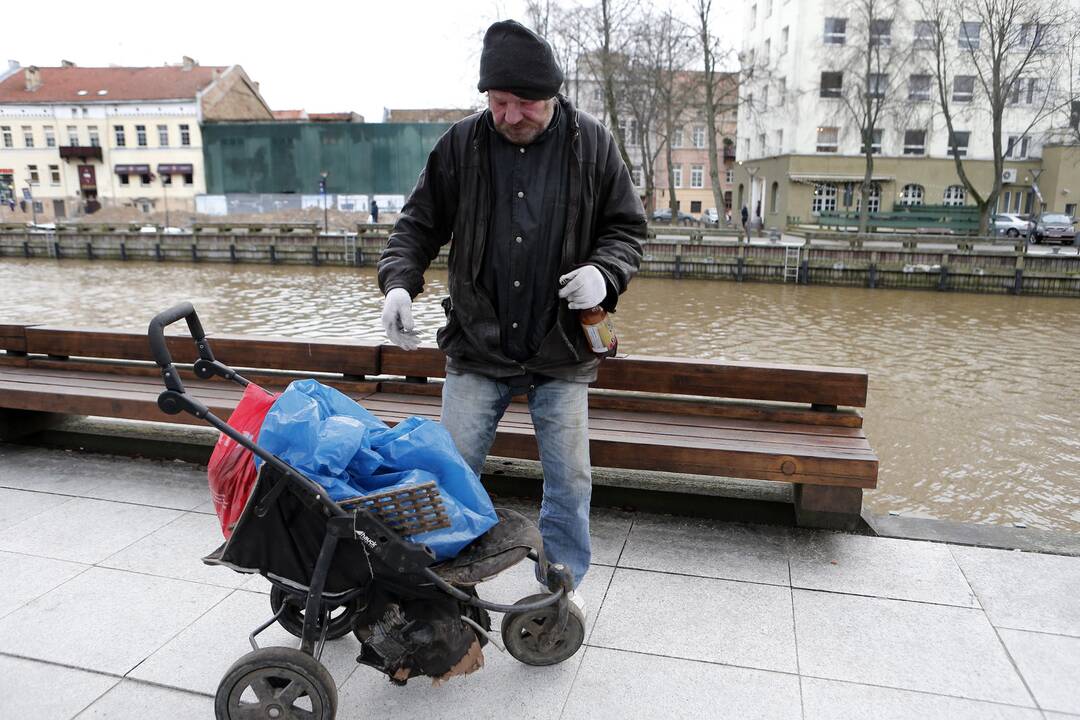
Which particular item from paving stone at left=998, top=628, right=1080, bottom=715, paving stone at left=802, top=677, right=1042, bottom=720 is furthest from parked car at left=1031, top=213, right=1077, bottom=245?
paving stone at left=802, top=677, right=1042, bottom=720

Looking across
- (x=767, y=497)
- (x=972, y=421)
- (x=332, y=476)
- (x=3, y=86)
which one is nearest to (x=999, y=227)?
(x=972, y=421)

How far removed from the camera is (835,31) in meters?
43.3

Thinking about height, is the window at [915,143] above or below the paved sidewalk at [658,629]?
above

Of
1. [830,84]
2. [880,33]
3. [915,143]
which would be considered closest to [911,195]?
[915,143]

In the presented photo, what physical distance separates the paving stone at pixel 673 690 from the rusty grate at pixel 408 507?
0.83 metres

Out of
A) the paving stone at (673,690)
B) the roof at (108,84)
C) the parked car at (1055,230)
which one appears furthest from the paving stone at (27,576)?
the roof at (108,84)

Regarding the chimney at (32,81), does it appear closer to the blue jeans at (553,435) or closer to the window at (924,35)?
the window at (924,35)

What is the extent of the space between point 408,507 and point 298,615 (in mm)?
759

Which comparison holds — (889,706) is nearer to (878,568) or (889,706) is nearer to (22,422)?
(878,568)

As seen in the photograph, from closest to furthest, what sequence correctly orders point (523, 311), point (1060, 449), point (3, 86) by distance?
1. point (523, 311)
2. point (1060, 449)
3. point (3, 86)

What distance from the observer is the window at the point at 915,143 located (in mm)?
44281

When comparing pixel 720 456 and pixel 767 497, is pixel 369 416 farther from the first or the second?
pixel 767 497

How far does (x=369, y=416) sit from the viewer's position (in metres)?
2.56

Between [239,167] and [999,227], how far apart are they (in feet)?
150
